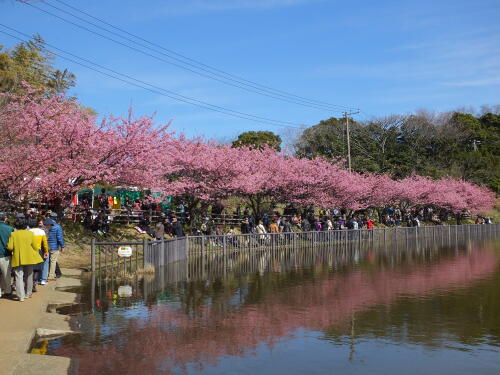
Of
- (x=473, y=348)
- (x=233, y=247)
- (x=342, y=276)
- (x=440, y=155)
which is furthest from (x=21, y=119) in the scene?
(x=440, y=155)

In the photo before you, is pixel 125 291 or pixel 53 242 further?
pixel 53 242

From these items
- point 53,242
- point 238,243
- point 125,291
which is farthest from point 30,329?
point 238,243

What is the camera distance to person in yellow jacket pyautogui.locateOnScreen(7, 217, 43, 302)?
11.3m

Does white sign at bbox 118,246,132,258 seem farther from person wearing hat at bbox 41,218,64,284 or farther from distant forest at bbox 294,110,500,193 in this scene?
distant forest at bbox 294,110,500,193

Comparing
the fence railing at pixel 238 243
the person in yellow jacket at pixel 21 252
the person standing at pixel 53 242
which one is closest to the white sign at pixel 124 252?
the fence railing at pixel 238 243

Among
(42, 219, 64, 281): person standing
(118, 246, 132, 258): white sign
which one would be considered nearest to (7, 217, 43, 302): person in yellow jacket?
(42, 219, 64, 281): person standing

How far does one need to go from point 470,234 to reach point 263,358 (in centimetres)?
4001

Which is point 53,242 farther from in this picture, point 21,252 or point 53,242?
point 21,252

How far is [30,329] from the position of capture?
913cm

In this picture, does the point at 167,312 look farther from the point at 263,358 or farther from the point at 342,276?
the point at 342,276

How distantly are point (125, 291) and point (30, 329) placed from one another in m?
5.38

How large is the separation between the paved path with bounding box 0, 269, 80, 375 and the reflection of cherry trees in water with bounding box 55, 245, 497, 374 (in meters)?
0.51

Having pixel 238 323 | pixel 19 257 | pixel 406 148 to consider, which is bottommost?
pixel 238 323

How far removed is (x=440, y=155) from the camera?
2724 inches
